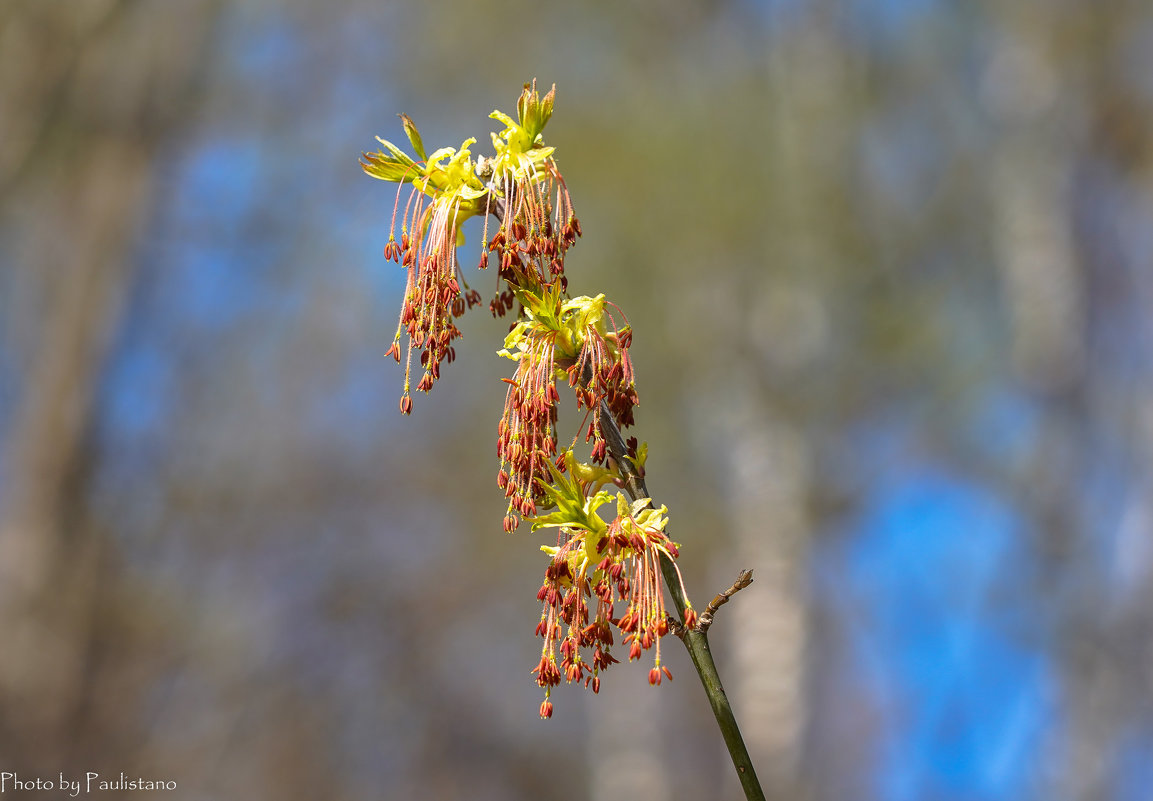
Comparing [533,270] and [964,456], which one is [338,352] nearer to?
[964,456]

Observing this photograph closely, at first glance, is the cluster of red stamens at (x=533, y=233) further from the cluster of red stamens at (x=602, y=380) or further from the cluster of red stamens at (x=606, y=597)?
the cluster of red stamens at (x=606, y=597)

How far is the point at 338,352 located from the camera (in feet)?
36.2

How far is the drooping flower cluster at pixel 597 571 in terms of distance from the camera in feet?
4.53

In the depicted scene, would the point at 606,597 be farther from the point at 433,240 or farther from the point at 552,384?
the point at 433,240

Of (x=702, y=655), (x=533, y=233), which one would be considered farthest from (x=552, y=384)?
(x=702, y=655)

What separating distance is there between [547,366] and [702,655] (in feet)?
1.55

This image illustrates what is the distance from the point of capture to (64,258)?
311 inches

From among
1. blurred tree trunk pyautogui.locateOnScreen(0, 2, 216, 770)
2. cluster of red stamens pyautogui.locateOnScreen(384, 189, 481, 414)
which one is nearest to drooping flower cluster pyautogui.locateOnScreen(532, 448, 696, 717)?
cluster of red stamens pyautogui.locateOnScreen(384, 189, 481, 414)

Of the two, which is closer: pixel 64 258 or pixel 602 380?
pixel 602 380

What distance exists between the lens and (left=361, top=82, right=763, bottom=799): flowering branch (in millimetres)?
1379

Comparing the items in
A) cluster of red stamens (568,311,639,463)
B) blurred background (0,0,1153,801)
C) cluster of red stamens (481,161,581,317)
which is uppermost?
blurred background (0,0,1153,801)

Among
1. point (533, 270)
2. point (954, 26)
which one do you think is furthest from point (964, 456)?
point (533, 270)

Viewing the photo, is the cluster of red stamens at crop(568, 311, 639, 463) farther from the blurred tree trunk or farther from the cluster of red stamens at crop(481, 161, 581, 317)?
the blurred tree trunk

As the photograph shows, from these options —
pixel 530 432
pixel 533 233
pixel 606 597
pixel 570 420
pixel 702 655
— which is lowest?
pixel 702 655
